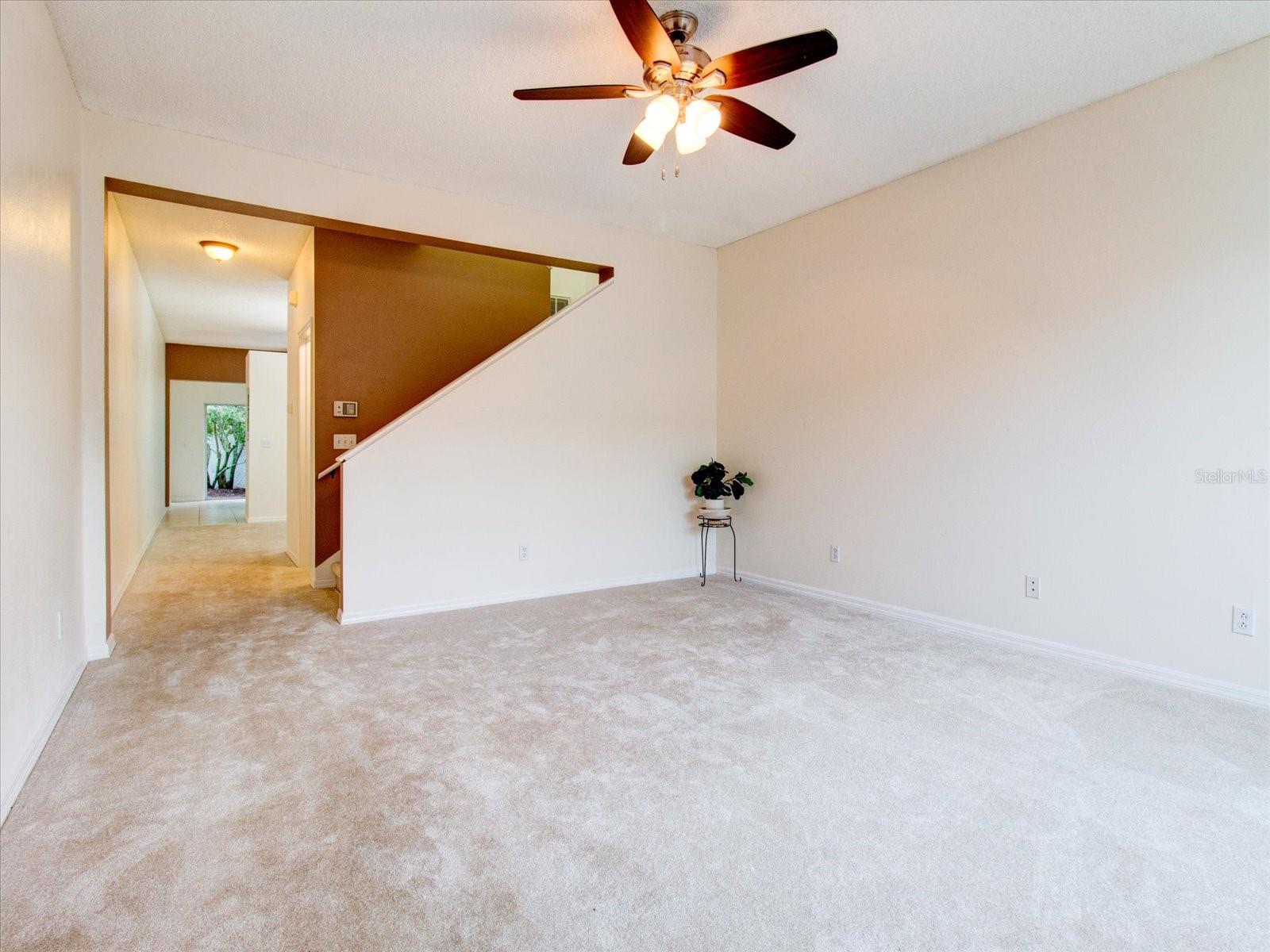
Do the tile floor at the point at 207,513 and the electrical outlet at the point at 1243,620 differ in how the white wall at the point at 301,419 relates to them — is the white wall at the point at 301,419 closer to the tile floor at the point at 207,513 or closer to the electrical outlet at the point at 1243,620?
the tile floor at the point at 207,513

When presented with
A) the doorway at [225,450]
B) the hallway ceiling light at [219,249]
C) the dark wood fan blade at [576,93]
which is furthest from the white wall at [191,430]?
the dark wood fan blade at [576,93]

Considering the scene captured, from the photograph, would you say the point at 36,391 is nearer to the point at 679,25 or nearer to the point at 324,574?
the point at 679,25

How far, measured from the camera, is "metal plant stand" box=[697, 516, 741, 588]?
201 inches

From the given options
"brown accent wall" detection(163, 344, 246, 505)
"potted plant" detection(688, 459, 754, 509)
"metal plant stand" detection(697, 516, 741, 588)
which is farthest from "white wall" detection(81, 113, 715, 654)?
"brown accent wall" detection(163, 344, 246, 505)

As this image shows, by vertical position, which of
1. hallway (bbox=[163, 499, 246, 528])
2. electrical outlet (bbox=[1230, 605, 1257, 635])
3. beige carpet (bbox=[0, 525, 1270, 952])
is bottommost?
beige carpet (bbox=[0, 525, 1270, 952])

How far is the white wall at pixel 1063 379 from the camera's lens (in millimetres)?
2754

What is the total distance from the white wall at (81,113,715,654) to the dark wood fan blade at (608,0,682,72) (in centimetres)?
231

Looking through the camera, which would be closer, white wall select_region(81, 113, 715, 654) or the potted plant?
white wall select_region(81, 113, 715, 654)

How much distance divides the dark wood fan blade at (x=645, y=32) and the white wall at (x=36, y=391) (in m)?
1.88

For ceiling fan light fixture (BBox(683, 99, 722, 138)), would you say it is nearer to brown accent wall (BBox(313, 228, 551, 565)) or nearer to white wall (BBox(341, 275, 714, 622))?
white wall (BBox(341, 275, 714, 622))

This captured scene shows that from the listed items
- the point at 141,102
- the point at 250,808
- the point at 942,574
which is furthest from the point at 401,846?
the point at 141,102

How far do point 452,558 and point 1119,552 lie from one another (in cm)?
387

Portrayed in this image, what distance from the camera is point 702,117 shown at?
2.57m

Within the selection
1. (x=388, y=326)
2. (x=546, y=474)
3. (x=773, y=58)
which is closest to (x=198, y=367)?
(x=388, y=326)
